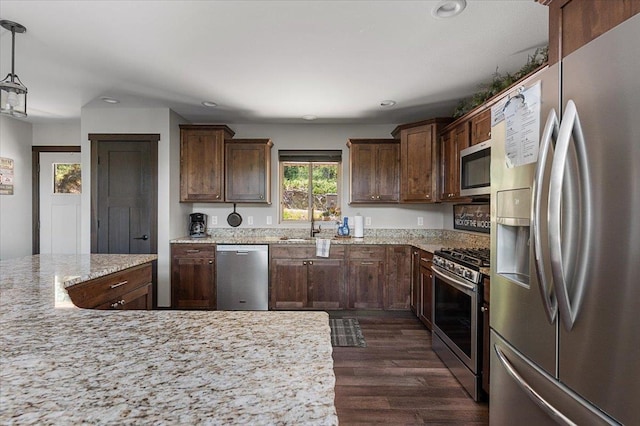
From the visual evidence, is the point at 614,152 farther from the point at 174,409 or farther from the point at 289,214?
the point at 289,214

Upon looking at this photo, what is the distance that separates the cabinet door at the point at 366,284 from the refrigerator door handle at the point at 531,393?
7.66ft

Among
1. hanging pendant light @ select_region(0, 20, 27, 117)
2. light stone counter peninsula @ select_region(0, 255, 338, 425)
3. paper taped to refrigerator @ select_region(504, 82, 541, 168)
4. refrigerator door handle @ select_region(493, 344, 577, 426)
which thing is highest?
hanging pendant light @ select_region(0, 20, 27, 117)

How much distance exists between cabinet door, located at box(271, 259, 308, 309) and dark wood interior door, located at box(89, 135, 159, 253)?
1481 mm

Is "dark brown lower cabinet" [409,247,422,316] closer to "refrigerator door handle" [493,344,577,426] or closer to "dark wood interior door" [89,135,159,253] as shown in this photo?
"refrigerator door handle" [493,344,577,426]

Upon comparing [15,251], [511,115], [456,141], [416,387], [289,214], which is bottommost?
[416,387]

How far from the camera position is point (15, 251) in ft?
14.8

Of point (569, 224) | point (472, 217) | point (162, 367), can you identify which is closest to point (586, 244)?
point (569, 224)

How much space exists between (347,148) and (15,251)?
4.89 metres

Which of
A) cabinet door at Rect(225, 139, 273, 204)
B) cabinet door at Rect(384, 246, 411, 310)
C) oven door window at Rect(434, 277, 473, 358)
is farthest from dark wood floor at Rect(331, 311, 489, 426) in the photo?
cabinet door at Rect(225, 139, 273, 204)

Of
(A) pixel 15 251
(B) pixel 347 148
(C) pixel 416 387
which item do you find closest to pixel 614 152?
(C) pixel 416 387

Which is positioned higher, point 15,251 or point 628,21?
point 628,21

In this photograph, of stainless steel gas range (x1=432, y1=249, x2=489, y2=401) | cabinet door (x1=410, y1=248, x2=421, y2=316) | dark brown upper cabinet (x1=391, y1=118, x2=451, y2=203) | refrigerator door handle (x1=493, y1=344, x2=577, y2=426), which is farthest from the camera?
dark brown upper cabinet (x1=391, y1=118, x2=451, y2=203)

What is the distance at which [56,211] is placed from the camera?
4.69 meters

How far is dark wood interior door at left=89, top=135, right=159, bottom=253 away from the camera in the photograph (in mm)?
3803
